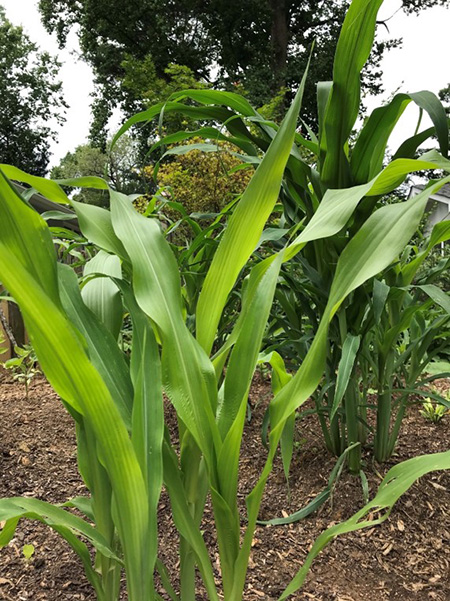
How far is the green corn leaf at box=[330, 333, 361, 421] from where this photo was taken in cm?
69

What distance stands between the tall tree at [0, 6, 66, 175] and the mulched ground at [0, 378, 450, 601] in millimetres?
18382

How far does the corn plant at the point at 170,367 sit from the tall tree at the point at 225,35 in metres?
9.77

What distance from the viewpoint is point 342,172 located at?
2.74 feet

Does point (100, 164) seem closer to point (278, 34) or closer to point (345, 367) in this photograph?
point (278, 34)

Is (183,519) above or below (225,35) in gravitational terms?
below

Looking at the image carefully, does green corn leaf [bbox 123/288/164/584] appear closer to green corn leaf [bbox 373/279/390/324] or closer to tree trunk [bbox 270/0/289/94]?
green corn leaf [bbox 373/279/390/324]

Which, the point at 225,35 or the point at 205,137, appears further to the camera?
the point at 225,35

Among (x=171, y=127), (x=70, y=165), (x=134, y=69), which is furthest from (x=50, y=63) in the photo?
(x=171, y=127)

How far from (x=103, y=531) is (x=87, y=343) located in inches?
9.5

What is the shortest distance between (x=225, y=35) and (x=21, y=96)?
32.7 feet

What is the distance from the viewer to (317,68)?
31.6 feet

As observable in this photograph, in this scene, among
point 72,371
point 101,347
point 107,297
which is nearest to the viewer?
point 72,371

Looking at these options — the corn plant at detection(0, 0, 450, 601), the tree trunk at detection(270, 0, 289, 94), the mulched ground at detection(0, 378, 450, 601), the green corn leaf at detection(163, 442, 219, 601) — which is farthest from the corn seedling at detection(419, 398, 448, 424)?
the tree trunk at detection(270, 0, 289, 94)

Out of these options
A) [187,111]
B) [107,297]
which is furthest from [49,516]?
[187,111]
